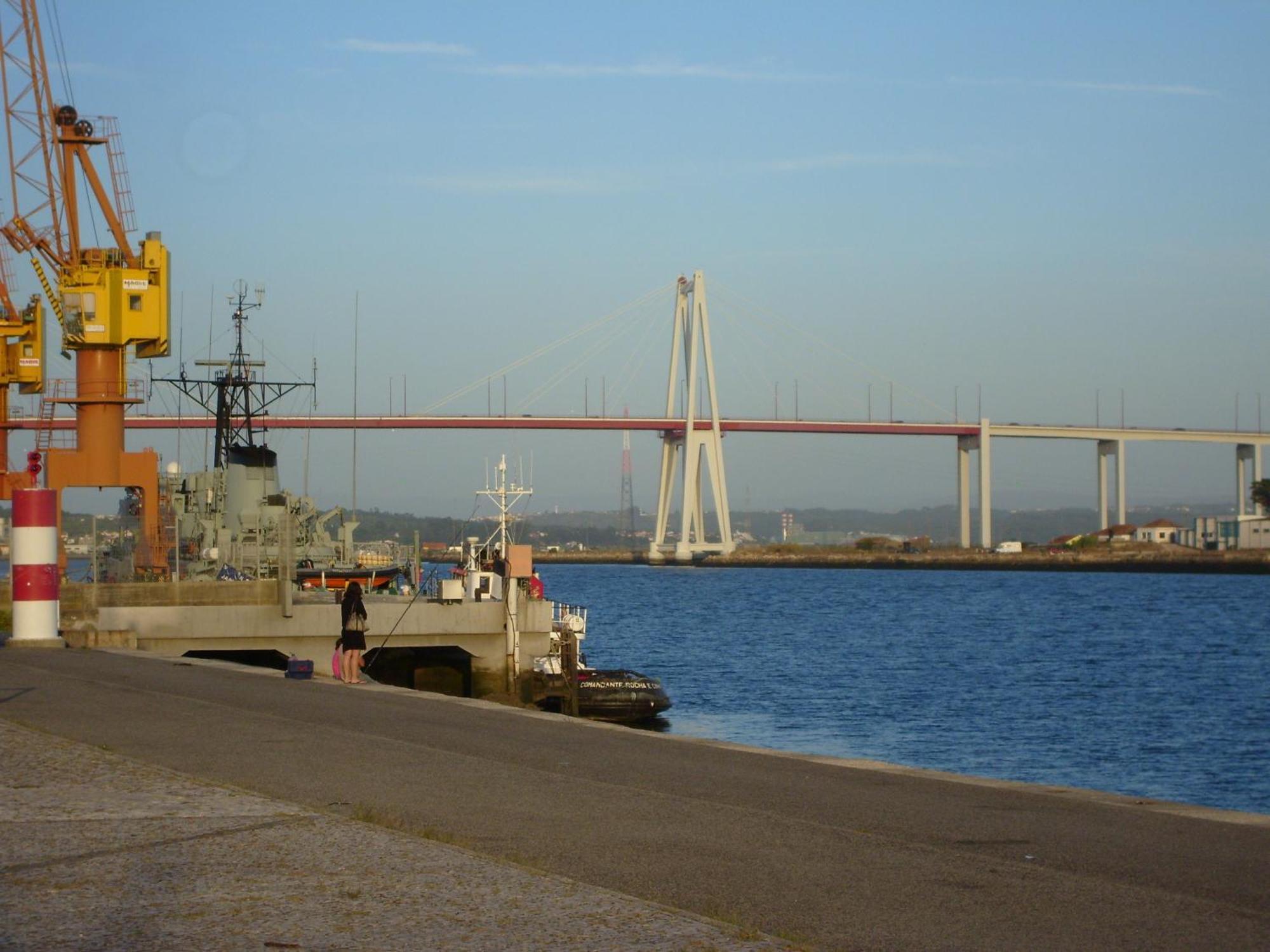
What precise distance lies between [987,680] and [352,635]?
17.8m

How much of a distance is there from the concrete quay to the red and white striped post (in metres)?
6.29

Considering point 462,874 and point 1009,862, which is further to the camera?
point 1009,862

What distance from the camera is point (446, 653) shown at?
22.0 meters

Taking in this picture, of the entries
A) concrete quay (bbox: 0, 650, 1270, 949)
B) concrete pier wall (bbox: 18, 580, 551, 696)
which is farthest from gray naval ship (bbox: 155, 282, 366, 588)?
concrete quay (bbox: 0, 650, 1270, 949)

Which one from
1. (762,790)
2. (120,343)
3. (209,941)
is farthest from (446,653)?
(209,941)

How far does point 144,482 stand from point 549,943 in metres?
21.9

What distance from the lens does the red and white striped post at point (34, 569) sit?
1585cm

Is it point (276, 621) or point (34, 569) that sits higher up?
point (34, 569)

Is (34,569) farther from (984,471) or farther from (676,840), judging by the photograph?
(984,471)

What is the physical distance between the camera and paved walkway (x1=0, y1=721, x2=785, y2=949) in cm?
454

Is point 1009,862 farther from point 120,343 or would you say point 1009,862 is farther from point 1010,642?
point 1010,642

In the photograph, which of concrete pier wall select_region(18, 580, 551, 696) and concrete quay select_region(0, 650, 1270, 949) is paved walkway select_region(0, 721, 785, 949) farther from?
concrete pier wall select_region(18, 580, 551, 696)

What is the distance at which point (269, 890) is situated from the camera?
5082mm

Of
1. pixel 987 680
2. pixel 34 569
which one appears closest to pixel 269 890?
pixel 34 569
